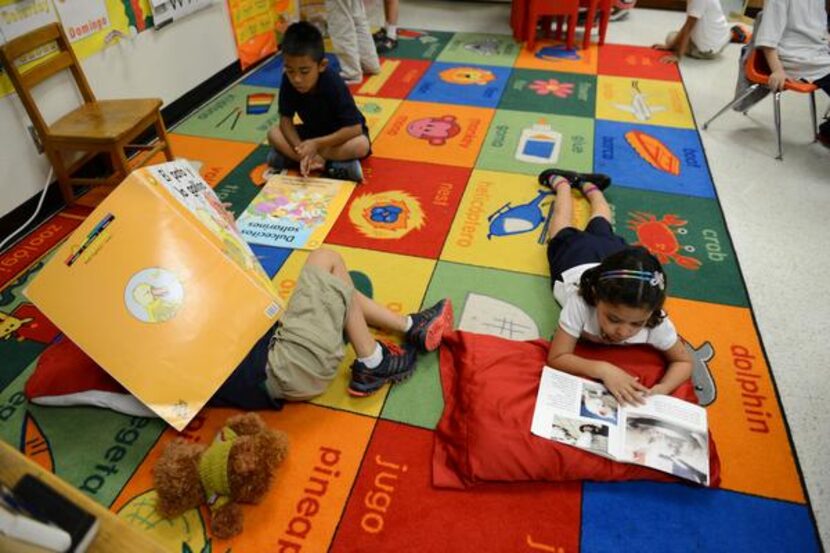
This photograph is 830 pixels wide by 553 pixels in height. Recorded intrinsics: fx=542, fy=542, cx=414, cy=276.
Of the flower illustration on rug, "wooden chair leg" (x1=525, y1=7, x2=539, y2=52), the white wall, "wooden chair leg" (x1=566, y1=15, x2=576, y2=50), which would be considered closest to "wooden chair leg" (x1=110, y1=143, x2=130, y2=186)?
the white wall

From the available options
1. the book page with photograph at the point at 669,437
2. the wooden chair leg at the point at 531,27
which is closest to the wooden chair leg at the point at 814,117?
the wooden chair leg at the point at 531,27

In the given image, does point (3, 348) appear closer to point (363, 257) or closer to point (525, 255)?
point (363, 257)

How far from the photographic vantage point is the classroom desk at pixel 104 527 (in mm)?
665

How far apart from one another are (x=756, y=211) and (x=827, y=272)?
0.41 metres

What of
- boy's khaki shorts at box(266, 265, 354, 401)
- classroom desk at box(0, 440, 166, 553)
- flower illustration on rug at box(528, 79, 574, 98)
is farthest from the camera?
flower illustration on rug at box(528, 79, 574, 98)

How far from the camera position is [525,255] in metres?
2.05

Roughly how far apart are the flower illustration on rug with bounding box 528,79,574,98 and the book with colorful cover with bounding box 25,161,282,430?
2.47 m

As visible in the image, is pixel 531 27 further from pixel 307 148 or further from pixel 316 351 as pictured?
pixel 316 351

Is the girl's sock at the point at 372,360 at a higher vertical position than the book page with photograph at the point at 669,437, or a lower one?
higher

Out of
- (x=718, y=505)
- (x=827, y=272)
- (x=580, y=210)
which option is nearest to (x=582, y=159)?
(x=580, y=210)

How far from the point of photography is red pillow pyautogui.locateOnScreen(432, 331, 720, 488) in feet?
4.37

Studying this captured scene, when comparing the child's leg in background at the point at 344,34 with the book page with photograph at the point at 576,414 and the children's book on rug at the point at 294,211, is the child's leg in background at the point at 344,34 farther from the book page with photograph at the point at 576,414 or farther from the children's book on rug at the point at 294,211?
the book page with photograph at the point at 576,414

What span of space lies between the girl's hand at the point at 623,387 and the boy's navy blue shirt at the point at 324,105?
1.56 metres

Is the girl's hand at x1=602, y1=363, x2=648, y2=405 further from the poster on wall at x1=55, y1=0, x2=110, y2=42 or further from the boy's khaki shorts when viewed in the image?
the poster on wall at x1=55, y1=0, x2=110, y2=42
